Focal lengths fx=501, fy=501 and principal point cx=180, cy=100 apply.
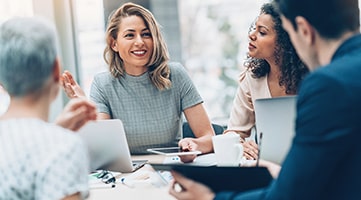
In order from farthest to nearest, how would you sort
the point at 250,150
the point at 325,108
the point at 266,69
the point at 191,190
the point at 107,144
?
the point at 266,69
the point at 250,150
the point at 107,144
the point at 191,190
the point at 325,108

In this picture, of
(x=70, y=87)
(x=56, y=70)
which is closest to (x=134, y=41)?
(x=70, y=87)

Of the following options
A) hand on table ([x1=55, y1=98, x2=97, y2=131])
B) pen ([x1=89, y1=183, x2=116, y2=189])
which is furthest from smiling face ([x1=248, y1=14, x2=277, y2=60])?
hand on table ([x1=55, y1=98, x2=97, y2=131])

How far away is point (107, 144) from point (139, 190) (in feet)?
0.84

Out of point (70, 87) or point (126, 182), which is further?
point (70, 87)

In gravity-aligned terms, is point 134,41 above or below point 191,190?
above

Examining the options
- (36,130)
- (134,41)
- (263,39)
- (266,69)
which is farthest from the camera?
(134,41)

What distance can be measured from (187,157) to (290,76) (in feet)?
2.40

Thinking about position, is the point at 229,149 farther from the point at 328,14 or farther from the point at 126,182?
the point at 328,14

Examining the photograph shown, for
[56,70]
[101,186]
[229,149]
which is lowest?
[101,186]

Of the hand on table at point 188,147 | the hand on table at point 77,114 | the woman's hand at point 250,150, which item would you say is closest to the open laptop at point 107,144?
the hand on table at point 188,147

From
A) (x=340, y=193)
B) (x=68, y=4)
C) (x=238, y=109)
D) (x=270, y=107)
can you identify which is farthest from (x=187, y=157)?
(x=68, y=4)

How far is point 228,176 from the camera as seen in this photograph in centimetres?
122

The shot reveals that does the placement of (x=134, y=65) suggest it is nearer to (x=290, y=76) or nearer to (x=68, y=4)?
(x=290, y=76)

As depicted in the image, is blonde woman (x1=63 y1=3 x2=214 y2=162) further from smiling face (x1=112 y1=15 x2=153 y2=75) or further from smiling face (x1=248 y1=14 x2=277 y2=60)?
smiling face (x1=248 y1=14 x2=277 y2=60)
